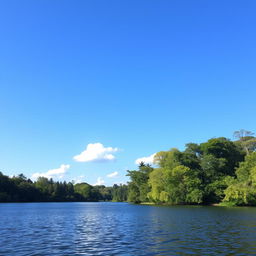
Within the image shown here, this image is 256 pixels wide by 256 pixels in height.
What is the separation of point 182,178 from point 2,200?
469 ft

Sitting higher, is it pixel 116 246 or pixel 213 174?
pixel 213 174

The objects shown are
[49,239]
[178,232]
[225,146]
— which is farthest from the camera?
[225,146]

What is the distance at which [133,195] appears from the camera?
14600cm

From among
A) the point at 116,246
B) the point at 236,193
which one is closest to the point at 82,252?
the point at 116,246

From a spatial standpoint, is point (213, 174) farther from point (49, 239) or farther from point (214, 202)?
point (49, 239)

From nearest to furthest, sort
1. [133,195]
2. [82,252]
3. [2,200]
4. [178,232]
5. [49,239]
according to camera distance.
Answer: [82,252] → [49,239] → [178,232] → [133,195] → [2,200]

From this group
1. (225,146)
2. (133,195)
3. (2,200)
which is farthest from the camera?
(2,200)

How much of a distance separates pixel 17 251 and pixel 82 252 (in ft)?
17.0

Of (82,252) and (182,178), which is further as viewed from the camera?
(182,178)

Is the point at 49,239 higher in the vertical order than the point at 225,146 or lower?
lower

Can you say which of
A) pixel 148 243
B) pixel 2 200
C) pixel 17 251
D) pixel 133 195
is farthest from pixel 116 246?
pixel 2 200

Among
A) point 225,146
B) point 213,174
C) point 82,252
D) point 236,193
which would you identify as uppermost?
point 225,146

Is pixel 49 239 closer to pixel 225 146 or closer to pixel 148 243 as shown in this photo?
pixel 148 243

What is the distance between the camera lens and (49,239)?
2877 cm
